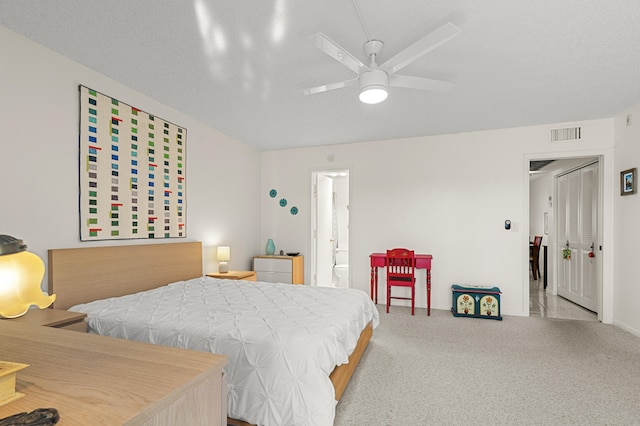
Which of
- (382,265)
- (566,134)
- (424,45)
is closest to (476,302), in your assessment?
(382,265)

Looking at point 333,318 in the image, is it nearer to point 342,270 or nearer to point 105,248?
point 105,248

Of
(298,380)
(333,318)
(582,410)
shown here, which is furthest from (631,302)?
(298,380)

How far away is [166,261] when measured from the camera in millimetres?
3523

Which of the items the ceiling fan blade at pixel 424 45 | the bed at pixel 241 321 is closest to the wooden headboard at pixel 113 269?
the bed at pixel 241 321

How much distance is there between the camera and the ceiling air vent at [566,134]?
4.15m

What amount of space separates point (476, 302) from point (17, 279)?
456 cm

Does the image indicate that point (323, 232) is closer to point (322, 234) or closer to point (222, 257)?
point (322, 234)

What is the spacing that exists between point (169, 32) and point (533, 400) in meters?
3.59

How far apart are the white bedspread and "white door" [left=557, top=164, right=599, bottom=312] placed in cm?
377

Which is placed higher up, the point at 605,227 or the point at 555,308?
the point at 605,227

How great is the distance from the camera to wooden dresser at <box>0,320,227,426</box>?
0.72m

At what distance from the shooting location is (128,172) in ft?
10.4

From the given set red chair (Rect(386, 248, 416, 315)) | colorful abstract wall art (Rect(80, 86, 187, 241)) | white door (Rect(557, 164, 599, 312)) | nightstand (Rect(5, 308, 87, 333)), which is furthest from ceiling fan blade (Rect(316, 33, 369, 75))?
white door (Rect(557, 164, 599, 312))

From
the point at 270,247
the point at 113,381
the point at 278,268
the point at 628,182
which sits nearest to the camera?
the point at 113,381
